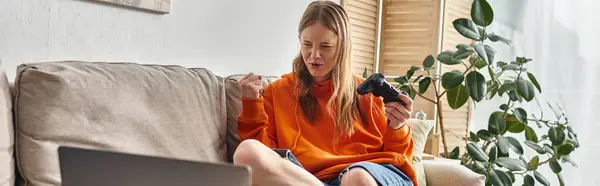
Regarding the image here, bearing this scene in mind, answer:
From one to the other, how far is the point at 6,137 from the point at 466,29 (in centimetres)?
239

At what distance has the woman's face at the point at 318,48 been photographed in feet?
7.32

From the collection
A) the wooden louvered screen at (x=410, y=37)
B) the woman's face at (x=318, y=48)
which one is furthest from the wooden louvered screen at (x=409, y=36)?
the woman's face at (x=318, y=48)

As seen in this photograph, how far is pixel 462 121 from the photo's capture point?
418 centimetres

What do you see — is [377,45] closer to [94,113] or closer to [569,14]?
[569,14]

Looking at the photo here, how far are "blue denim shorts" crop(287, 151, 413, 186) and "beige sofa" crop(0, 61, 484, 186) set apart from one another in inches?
10.4

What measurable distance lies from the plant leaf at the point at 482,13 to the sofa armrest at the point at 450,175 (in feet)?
3.59

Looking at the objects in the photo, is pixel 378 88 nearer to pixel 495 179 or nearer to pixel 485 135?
pixel 495 179

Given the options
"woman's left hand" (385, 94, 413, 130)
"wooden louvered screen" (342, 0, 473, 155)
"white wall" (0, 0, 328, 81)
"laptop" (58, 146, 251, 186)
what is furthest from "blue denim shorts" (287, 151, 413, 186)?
"wooden louvered screen" (342, 0, 473, 155)

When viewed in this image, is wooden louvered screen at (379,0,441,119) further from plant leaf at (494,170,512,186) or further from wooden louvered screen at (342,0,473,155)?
plant leaf at (494,170,512,186)

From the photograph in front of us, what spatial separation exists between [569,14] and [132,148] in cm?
304

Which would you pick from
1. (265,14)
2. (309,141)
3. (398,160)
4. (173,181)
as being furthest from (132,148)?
(265,14)

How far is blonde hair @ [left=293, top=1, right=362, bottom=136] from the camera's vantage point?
2254 millimetres

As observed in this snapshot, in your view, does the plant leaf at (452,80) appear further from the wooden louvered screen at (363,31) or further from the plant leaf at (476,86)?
the wooden louvered screen at (363,31)

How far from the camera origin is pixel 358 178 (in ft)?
6.42
